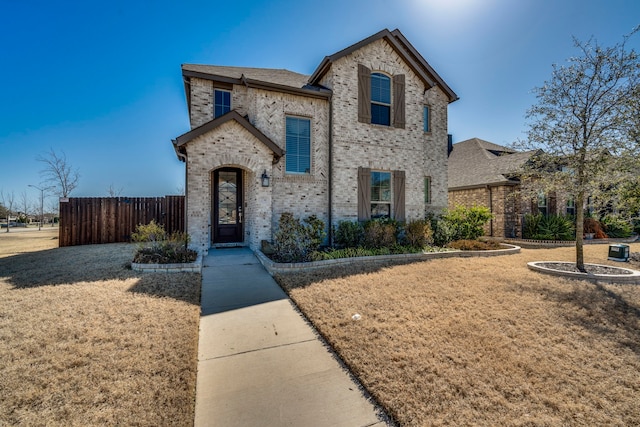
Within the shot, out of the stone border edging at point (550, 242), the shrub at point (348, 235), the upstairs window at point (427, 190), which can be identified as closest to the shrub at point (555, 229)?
the stone border edging at point (550, 242)

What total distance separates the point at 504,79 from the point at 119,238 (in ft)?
58.3

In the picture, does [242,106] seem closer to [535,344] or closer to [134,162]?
[535,344]

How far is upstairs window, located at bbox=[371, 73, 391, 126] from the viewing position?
11.1m

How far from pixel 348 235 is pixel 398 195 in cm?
310

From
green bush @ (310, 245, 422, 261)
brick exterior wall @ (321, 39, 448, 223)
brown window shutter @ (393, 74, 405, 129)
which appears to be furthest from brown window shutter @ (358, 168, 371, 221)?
brown window shutter @ (393, 74, 405, 129)

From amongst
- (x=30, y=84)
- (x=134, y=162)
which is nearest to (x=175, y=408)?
(x=30, y=84)

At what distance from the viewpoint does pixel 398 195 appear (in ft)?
36.7

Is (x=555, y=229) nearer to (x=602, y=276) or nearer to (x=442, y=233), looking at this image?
(x=442, y=233)

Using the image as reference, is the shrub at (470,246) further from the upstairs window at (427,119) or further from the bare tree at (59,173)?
the bare tree at (59,173)

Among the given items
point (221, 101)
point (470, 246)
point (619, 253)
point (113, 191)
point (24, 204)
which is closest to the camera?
point (619, 253)

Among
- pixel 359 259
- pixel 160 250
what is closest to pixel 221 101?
pixel 160 250

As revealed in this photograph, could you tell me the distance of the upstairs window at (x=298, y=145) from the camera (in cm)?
1009

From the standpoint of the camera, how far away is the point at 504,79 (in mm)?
11094

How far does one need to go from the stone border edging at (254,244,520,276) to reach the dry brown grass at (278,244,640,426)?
639mm
